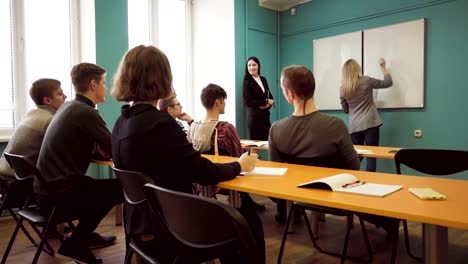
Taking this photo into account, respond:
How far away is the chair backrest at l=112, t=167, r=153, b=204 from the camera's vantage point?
1239mm

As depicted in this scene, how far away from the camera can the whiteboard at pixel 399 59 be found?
4609 mm

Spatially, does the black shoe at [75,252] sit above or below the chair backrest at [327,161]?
below

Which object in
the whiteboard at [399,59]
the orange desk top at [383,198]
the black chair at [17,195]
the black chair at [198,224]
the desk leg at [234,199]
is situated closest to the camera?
the black chair at [198,224]

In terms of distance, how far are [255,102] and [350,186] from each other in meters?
3.77

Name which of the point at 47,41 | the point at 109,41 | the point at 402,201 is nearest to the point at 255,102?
the point at 109,41

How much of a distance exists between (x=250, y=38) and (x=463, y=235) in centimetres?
388

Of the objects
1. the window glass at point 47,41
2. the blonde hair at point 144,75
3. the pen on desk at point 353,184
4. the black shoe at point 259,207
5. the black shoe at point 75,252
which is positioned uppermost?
the window glass at point 47,41

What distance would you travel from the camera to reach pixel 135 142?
1360 mm

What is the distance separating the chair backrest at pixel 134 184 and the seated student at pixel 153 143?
0.07 metres

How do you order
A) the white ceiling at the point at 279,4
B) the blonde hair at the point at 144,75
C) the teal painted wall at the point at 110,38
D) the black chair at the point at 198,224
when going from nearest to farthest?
1. the black chair at the point at 198,224
2. the blonde hair at the point at 144,75
3. the teal painted wall at the point at 110,38
4. the white ceiling at the point at 279,4

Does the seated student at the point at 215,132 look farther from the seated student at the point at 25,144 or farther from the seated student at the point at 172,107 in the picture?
the seated student at the point at 25,144

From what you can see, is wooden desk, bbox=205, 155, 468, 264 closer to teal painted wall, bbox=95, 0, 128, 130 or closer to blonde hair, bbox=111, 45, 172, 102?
blonde hair, bbox=111, 45, 172, 102

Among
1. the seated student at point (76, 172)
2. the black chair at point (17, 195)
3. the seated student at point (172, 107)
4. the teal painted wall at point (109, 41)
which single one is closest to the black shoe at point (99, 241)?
the black chair at point (17, 195)

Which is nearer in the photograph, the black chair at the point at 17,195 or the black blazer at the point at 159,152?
the black blazer at the point at 159,152
